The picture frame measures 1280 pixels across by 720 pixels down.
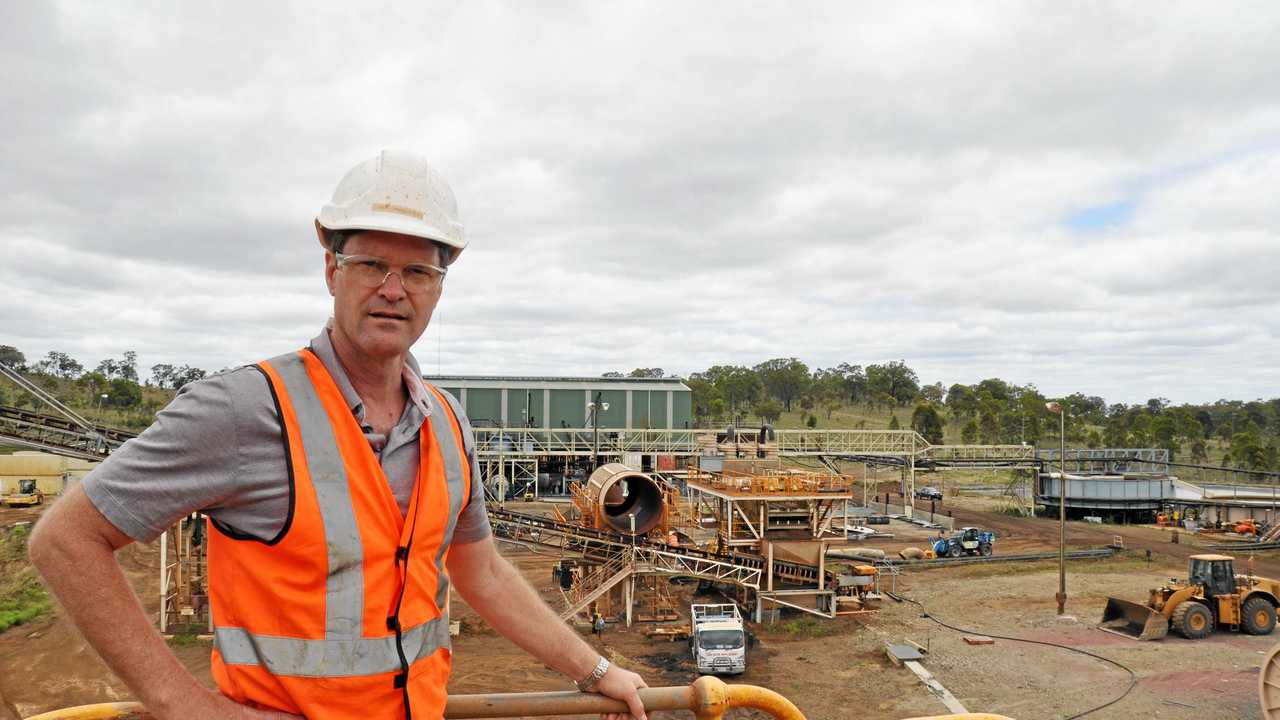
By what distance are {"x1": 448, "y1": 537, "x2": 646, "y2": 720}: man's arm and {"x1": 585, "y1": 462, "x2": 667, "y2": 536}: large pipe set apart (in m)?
21.2

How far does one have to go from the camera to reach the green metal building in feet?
180

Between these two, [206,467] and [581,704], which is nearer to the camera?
Result: [206,467]

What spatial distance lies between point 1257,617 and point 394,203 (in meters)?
28.8

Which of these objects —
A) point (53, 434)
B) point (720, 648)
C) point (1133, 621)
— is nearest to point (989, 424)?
point (1133, 621)

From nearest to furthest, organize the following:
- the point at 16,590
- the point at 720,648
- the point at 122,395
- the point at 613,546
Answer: the point at 720,648
the point at 613,546
the point at 16,590
the point at 122,395

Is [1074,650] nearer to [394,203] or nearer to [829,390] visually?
[394,203]

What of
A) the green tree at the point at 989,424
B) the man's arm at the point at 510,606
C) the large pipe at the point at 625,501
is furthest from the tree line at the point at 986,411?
the man's arm at the point at 510,606

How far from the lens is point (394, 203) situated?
2.34m

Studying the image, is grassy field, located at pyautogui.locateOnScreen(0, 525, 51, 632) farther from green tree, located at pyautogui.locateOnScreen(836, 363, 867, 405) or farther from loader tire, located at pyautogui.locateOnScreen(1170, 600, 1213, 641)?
green tree, located at pyautogui.locateOnScreen(836, 363, 867, 405)

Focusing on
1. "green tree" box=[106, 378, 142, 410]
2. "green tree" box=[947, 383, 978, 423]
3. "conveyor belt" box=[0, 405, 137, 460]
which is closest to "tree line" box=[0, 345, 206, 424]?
"green tree" box=[106, 378, 142, 410]

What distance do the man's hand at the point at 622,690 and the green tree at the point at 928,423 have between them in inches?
3157

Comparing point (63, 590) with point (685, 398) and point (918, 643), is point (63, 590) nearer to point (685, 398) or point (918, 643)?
point (918, 643)

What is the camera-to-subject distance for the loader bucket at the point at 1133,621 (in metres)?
22.3

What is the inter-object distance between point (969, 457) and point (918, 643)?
3623 cm
